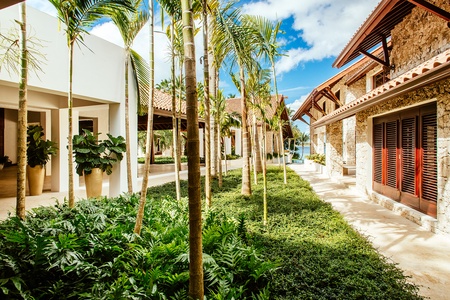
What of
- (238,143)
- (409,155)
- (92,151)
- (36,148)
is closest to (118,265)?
(92,151)

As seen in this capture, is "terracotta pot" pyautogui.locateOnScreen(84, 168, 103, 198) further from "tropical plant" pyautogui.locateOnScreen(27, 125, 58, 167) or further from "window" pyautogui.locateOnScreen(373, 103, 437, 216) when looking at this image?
"window" pyautogui.locateOnScreen(373, 103, 437, 216)

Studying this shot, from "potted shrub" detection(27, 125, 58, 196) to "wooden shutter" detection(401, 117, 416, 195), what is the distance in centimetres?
1064

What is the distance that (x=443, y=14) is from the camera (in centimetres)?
497

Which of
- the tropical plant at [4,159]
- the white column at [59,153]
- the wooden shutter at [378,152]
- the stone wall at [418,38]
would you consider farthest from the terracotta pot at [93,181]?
the tropical plant at [4,159]

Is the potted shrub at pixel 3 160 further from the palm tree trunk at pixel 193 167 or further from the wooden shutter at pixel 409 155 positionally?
the wooden shutter at pixel 409 155

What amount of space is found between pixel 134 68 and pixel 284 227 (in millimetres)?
6126

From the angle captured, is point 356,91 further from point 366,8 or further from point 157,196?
point 157,196

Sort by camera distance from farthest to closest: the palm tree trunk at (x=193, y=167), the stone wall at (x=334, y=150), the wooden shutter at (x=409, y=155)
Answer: the stone wall at (x=334, y=150)
the wooden shutter at (x=409, y=155)
the palm tree trunk at (x=193, y=167)

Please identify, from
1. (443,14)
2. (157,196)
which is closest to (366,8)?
(443,14)

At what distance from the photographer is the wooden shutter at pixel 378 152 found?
26.3 ft

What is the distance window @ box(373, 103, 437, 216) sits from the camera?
18.3 feet

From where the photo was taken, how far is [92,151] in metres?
7.38

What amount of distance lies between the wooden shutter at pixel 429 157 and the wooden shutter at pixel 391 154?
4.38ft

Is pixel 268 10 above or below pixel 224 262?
above
